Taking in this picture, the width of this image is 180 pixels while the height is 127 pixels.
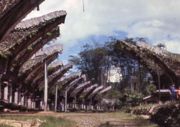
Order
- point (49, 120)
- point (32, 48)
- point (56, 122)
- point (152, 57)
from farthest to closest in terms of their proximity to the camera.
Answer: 1. point (32, 48)
2. point (152, 57)
3. point (56, 122)
4. point (49, 120)

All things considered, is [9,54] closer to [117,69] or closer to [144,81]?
[144,81]

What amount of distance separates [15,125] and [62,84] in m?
37.7

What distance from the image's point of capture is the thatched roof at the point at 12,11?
16797mm

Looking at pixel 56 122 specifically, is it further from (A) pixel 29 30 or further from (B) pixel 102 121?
(A) pixel 29 30

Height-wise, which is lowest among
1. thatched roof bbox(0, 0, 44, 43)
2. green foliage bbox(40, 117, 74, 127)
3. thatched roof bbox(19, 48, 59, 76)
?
green foliage bbox(40, 117, 74, 127)

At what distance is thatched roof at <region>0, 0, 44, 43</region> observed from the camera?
16.8m

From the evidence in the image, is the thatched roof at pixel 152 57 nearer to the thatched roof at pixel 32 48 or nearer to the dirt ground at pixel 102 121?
the thatched roof at pixel 32 48

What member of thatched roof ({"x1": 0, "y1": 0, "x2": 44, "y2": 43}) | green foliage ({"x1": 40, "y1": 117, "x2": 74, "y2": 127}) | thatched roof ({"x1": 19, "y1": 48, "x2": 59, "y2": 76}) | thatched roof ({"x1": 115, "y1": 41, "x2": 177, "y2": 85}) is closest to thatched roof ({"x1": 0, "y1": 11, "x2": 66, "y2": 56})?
thatched roof ({"x1": 115, "y1": 41, "x2": 177, "y2": 85})

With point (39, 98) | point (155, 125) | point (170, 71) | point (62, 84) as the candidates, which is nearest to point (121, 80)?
point (62, 84)

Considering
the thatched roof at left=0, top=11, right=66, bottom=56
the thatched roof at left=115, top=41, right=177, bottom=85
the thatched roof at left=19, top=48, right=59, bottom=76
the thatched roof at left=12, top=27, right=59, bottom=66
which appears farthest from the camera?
the thatched roof at left=19, top=48, right=59, bottom=76

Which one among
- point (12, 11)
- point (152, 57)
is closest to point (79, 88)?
point (152, 57)

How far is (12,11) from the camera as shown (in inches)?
693

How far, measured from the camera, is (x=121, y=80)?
250 ft

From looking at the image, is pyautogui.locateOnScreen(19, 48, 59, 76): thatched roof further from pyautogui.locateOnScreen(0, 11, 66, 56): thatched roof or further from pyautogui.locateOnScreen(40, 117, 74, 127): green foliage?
pyautogui.locateOnScreen(40, 117, 74, 127): green foliage
